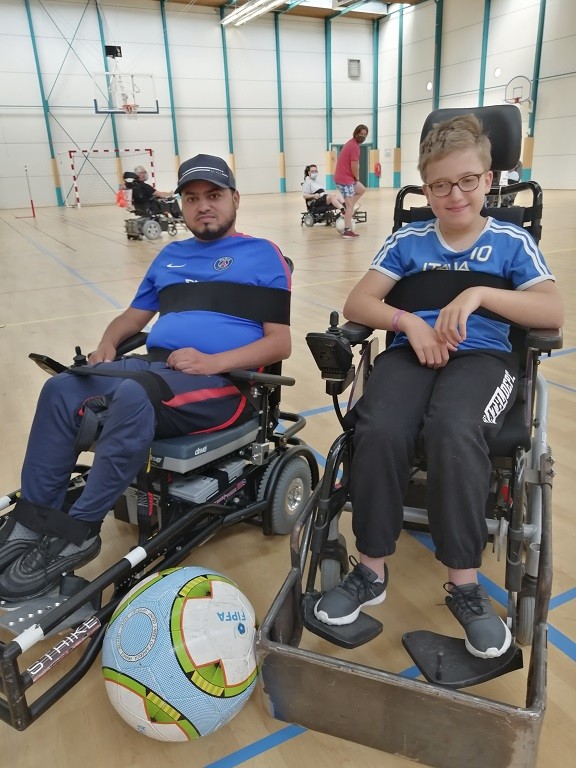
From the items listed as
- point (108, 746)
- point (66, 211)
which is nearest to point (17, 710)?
point (108, 746)

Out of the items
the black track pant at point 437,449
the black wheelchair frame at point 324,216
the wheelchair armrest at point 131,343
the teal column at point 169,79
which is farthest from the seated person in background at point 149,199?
the teal column at point 169,79

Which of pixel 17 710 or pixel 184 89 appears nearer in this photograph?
pixel 17 710

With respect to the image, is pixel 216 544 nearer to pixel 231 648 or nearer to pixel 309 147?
pixel 231 648

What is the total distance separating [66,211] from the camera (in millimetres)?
16141

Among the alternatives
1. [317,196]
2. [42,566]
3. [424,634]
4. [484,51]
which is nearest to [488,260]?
[424,634]

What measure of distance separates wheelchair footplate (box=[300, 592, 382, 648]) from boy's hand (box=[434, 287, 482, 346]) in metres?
0.69

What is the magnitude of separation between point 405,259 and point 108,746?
1.38 metres

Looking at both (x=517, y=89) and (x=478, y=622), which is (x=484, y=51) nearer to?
(x=517, y=89)

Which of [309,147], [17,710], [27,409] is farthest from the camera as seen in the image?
[309,147]

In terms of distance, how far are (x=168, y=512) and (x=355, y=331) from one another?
745 millimetres

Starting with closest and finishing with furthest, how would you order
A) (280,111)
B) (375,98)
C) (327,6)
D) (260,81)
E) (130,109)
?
(130,109)
(327,6)
(260,81)
(280,111)
(375,98)

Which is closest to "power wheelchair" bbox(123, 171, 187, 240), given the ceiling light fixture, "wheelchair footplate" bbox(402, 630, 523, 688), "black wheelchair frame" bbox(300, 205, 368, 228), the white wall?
"black wheelchair frame" bbox(300, 205, 368, 228)

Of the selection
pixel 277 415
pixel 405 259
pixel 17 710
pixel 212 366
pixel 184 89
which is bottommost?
pixel 17 710

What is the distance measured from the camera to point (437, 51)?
57.6 feet
